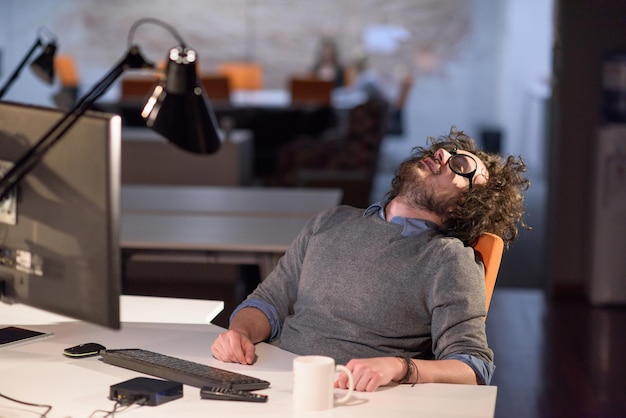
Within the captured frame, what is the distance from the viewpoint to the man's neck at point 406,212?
234cm

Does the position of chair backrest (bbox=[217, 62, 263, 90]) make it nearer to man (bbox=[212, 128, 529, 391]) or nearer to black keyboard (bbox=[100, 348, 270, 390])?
man (bbox=[212, 128, 529, 391])

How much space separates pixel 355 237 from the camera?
2336mm

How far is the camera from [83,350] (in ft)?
7.11

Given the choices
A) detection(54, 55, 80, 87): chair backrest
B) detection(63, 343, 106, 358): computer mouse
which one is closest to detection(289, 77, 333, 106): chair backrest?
detection(54, 55, 80, 87): chair backrest

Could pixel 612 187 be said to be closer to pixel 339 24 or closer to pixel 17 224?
pixel 17 224

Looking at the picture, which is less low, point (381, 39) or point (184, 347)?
point (381, 39)

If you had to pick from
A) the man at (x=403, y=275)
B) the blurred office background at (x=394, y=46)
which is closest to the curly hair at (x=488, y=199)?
the man at (x=403, y=275)

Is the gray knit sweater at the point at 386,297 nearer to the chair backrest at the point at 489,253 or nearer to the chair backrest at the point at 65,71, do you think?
the chair backrest at the point at 489,253

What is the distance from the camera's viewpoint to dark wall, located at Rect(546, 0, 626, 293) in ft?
18.8

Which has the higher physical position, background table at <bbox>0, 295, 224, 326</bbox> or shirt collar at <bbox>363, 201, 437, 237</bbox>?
shirt collar at <bbox>363, 201, 437, 237</bbox>

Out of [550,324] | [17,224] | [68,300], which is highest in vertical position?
[17,224]

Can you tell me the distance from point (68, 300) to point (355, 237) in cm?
81

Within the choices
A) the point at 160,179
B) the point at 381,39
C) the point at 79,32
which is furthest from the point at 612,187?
the point at 79,32

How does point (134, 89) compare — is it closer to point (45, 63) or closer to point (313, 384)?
point (45, 63)
